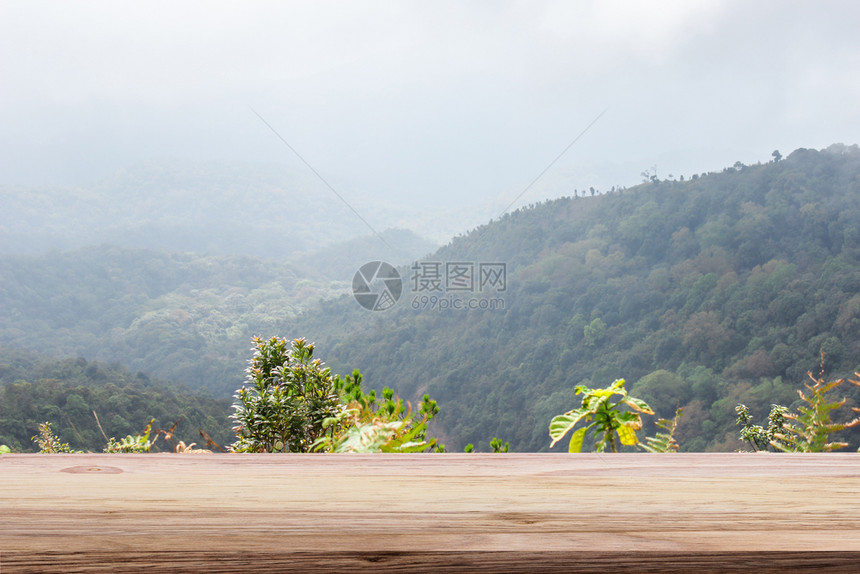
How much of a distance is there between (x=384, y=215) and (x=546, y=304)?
120 feet

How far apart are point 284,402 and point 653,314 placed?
26.7m

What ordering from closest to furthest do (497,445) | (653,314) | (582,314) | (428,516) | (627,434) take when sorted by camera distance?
(428,516) < (627,434) < (497,445) < (653,314) < (582,314)

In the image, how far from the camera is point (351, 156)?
66438mm

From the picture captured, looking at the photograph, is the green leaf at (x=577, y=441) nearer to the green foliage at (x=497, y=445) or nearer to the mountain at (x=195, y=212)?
the green foliage at (x=497, y=445)

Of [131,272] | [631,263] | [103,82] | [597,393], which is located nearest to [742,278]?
[631,263]

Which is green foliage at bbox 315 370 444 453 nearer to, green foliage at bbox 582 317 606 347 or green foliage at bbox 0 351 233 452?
green foliage at bbox 0 351 233 452

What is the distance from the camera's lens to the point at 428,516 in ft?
1.74

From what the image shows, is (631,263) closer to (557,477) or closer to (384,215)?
(557,477)

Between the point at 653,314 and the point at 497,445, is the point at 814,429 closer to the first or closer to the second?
the point at 497,445

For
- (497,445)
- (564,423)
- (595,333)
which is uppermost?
(564,423)

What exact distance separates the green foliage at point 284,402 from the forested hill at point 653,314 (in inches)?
709

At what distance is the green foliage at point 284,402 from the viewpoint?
1.33 metres

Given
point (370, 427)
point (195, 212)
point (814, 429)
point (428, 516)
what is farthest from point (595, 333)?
point (195, 212)

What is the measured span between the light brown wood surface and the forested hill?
18.4m
